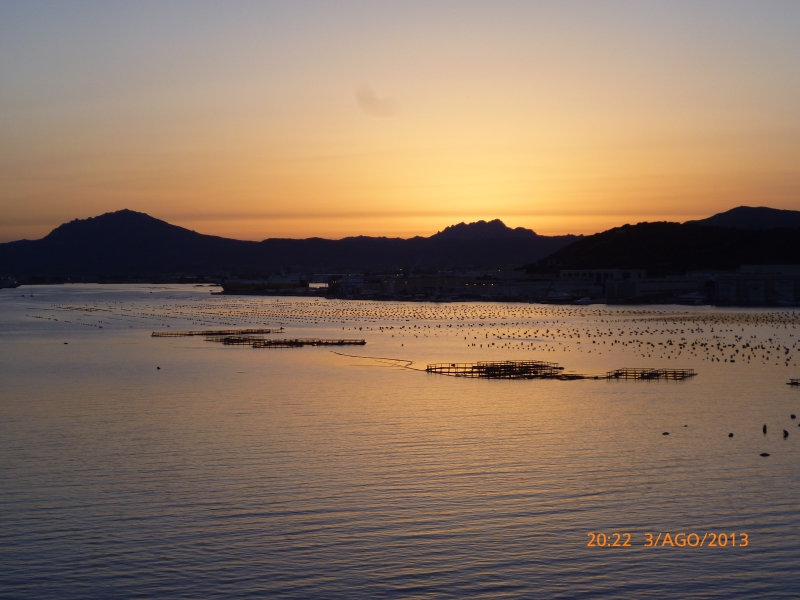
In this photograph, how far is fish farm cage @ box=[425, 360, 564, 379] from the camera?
35.6m

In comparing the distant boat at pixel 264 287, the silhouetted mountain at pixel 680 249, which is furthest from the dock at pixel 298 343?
the distant boat at pixel 264 287

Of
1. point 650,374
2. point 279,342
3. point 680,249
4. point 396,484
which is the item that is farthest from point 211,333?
point 680,249

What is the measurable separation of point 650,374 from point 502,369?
243 inches

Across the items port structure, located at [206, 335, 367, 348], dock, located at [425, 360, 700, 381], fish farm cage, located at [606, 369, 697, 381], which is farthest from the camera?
port structure, located at [206, 335, 367, 348]

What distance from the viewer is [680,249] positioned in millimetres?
137500

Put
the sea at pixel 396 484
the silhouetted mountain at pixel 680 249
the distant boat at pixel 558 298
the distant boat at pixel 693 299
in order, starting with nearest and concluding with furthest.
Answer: the sea at pixel 396 484 < the distant boat at pixel 693 299 < the distant boat at pixel 558 298 < the silhouetted mountain at pixel 680 249

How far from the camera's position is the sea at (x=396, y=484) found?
509 inches

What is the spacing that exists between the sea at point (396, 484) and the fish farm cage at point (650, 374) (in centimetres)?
67

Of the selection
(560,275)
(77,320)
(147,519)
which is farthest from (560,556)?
(560,275)

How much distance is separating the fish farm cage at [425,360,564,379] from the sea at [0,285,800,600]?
3.04 ft

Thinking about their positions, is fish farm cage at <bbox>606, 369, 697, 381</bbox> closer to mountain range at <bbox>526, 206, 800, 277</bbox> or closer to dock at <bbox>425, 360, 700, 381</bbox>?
dock at <bbox>425, 360, 700, 381</bbox>
